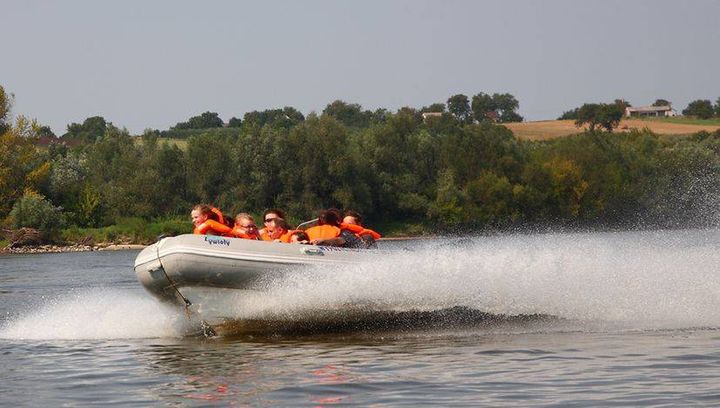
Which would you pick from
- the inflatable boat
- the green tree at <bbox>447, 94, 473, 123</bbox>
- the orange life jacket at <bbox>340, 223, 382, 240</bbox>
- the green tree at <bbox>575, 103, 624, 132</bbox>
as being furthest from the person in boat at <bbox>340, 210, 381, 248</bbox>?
the green tree at <bbox>447, 94, 473, 123</bbox>

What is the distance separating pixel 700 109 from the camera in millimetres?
124625

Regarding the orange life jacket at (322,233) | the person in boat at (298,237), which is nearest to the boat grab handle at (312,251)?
the person in boat at (298,237)

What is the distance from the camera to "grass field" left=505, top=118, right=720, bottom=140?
96562mm

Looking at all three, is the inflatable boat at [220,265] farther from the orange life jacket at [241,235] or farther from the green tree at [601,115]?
the green tree at [601,115]

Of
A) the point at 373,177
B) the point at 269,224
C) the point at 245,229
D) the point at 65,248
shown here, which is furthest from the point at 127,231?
the point at 245,229

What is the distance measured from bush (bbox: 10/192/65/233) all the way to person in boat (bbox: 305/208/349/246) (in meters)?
39.4

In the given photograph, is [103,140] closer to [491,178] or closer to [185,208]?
[185,208]

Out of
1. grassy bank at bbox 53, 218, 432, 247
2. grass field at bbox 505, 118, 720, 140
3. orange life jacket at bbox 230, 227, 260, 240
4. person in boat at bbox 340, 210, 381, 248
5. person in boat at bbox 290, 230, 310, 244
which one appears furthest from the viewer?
grass field at bbox 505, 118, 720, 140

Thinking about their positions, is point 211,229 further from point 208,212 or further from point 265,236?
point 265,236

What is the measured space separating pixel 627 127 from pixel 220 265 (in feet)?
314

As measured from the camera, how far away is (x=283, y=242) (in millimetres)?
12320

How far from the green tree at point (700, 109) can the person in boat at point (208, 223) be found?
111569mm

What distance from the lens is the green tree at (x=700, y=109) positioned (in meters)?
121

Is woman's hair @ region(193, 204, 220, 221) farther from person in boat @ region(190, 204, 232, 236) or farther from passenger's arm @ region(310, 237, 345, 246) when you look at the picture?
passenger's arm @ region(310, 237, 345, 246)
